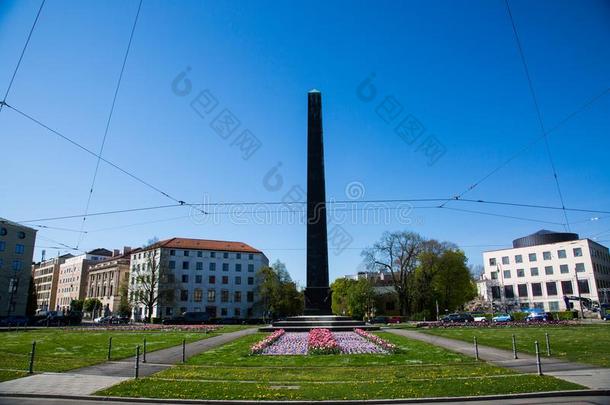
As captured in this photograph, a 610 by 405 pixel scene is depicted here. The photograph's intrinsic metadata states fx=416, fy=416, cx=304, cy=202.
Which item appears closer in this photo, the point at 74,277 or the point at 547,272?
the point at 547,272

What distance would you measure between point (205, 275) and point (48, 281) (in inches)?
2997

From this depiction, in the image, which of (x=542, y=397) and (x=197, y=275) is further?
(x=197, y=275)

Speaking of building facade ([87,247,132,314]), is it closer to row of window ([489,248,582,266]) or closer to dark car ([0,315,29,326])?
dark car ([0,315,29,326])

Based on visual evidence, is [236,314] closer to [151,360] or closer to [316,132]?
[316,132]

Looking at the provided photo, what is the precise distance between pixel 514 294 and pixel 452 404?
93.9 meters

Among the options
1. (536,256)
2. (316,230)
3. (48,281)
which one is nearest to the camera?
(316,230)

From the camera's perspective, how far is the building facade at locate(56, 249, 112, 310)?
117375 millimetres

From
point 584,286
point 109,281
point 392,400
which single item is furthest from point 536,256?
point 109,281

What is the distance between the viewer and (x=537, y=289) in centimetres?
8656

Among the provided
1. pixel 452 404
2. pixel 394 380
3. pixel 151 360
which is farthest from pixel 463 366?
pixel 151 360

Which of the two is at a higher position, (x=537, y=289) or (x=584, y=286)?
(x=584, y=286)

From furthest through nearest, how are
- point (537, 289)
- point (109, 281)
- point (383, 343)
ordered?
1. point (109, 281)
2. point (537, 289)
3. point (383, 343)

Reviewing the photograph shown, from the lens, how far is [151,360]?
1592 centimetres

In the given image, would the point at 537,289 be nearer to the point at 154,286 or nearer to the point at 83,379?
the point at 154,286
